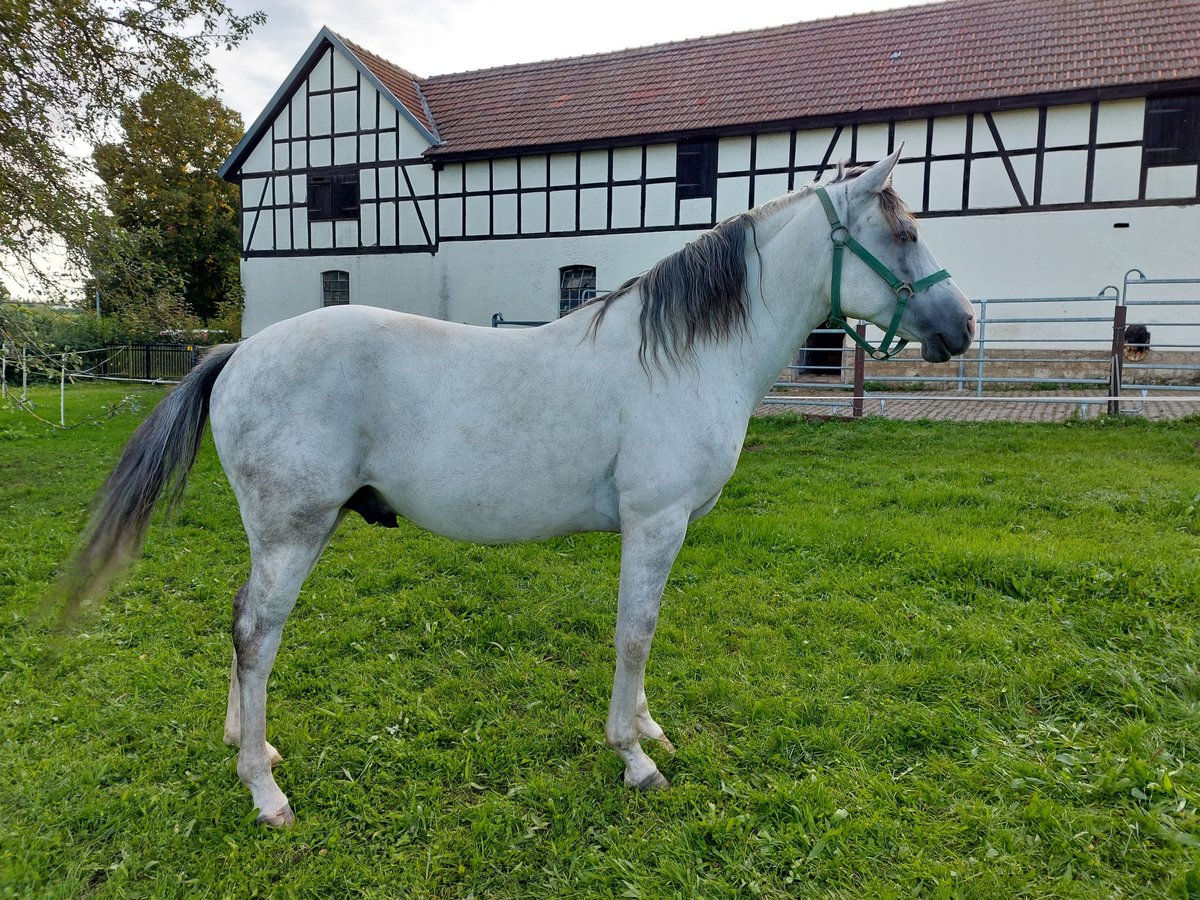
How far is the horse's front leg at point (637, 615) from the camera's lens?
8.46 feet

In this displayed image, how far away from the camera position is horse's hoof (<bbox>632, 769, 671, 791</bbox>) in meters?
2.62

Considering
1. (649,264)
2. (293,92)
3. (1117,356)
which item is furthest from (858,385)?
(293,92)

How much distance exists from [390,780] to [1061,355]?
15995 millimetres

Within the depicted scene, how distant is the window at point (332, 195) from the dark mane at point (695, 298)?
2070 centimetres

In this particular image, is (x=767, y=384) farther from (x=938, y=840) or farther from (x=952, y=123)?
(x=952, y=123)

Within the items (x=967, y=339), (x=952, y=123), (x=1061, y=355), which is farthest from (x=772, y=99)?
(x=967, y=339)

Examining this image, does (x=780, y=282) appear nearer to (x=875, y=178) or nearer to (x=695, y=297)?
(x=695, y=297)

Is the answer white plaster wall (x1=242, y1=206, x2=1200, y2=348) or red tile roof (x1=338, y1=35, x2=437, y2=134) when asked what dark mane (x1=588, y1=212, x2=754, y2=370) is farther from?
red tile roof (x1=338, y1=35, x2=437, y2=134)

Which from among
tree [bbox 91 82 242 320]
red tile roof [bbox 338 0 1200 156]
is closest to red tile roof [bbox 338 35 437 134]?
red tile roof [bbox 338 0 1200 156]

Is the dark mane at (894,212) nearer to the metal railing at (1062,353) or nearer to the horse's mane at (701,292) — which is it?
the horse's mane at (701,292)

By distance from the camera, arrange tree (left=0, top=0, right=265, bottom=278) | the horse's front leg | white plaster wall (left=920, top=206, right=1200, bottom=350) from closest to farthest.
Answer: the horse's front leg < tree (left=0, top=0, right=265, bottom=278) < white plaster wall (left=920, top=206, right=1200, bottom=350)

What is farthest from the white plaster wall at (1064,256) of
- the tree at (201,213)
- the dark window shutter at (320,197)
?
the tree at (201,213)

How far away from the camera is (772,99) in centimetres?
1656

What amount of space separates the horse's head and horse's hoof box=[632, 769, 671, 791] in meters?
1.90
